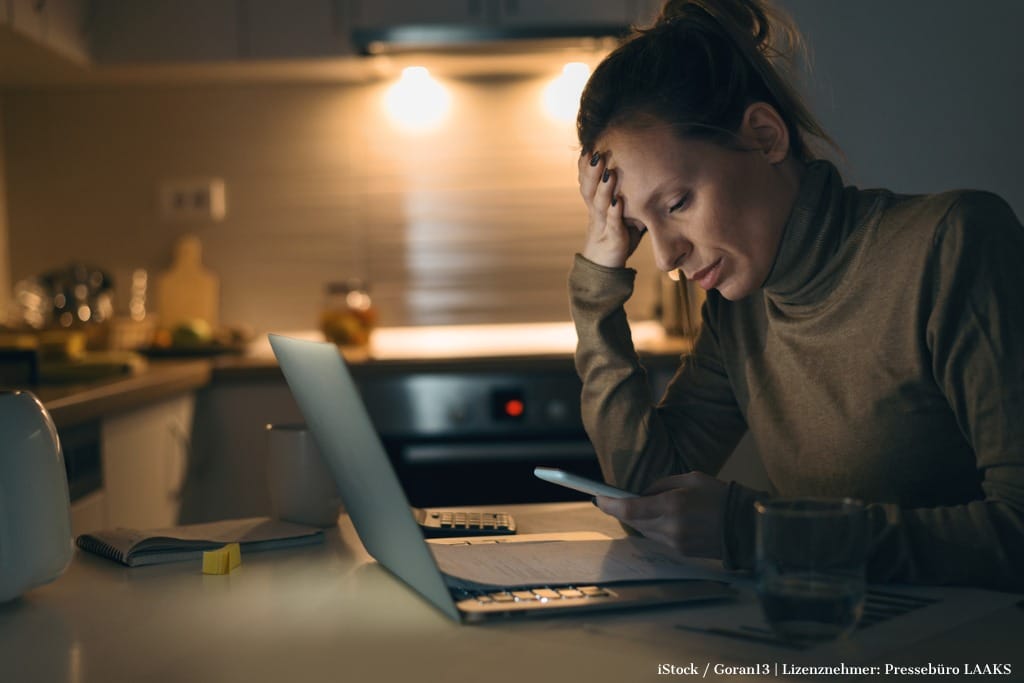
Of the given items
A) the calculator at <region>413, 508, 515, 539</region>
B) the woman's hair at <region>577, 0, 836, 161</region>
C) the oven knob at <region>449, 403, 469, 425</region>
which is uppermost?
the woman's hair at <region>577, 0, 836, 161</region>

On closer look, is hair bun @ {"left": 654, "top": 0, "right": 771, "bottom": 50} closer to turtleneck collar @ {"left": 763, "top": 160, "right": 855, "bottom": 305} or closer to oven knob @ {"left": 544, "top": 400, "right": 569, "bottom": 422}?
turtleneck collar @ {"left": 763, "top": 160, "right": 855, "bottom": 305}

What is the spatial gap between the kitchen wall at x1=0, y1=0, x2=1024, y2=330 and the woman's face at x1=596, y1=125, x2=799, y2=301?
200cm

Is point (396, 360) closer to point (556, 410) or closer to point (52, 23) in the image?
point (556, 410)

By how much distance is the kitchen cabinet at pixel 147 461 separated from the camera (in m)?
2.21

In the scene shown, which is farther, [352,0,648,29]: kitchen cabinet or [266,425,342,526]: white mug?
[352,0,648,29]: kitchen cabinet

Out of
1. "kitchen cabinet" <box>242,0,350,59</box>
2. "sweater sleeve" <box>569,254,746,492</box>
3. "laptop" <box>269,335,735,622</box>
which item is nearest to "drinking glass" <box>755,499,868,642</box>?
"laptop" <box>269,335,735,622</box>

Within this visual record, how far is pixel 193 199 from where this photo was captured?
10.7 feet

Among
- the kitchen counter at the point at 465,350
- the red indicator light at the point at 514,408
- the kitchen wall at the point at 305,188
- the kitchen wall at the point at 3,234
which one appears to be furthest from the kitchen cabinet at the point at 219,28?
the red indicator light at the point at 514,408

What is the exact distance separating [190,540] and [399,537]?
312 millimetres

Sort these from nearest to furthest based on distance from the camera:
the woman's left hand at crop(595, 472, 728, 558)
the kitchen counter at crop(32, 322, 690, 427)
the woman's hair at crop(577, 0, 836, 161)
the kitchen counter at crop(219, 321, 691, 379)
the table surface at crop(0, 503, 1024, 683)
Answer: the table surface at crop(0, 503, 1024, 683)
the woman's left hand at crop(595, 472, 728, 558)
the woman's hair at crop(577, 0, 836, 161)
the kitchen counter at crop(32, 322, 690, 427)
the kitchen counter at crop(219, 321, 691, 379)

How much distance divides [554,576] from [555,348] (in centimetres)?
189

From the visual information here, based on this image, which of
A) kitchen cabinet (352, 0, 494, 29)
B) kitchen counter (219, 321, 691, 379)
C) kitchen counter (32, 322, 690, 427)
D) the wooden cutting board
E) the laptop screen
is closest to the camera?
the laptop screen

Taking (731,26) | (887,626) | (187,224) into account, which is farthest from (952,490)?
(187,224)

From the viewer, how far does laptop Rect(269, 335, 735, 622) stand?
0.85 m
